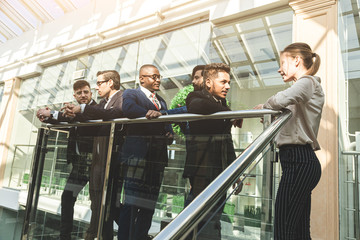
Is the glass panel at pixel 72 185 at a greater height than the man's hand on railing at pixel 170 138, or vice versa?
the man's hand on railing at pixel 170 138

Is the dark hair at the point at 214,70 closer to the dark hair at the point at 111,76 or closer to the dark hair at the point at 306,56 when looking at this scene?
the dark hair at the point at 306,56

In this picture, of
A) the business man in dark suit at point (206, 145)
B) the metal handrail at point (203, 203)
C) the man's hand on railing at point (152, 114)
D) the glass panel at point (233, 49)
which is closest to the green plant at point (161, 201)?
the business man in dark suit at point (206, 145)

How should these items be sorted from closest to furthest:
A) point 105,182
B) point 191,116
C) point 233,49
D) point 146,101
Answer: point 191,116 < point 105,182 < point 146,101 < point 233,49

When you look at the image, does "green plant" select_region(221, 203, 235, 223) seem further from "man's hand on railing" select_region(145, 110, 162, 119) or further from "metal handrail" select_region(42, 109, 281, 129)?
"man's hand on railing" select_region(145, 110, 162, 119)

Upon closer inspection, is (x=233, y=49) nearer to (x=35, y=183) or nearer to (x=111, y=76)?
(x=111, y=76)

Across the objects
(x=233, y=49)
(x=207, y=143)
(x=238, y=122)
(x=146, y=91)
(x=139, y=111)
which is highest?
(x=233, y=49)

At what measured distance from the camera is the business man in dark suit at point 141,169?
201cm

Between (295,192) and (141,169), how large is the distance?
3.72 ft

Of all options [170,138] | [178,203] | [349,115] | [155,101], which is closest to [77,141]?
[155,101]

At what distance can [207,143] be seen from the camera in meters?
1.76

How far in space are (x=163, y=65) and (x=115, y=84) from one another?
337cm

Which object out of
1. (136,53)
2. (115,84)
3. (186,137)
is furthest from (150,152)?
(136,53)

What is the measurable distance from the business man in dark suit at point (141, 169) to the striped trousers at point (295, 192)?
88cm

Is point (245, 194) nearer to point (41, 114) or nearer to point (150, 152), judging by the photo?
point (150, 152)
